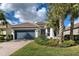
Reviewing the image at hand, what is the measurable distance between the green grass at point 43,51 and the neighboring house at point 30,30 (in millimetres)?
499

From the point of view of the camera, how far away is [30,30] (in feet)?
53.3

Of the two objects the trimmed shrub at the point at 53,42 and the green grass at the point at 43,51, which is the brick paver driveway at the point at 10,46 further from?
Result: the trimmed shrub at the point at 53,42

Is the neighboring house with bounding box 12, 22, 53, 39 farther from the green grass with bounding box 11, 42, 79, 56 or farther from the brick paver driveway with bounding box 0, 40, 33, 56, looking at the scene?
the green grass with bounding box 11, 42, 79, 56

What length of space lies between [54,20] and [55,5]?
718mm

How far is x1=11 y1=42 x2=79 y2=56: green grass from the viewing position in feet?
51.1

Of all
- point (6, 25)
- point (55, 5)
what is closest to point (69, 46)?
point (55, 5)

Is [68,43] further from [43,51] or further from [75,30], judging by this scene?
[43,51]

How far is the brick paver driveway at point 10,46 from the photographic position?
1565 cm

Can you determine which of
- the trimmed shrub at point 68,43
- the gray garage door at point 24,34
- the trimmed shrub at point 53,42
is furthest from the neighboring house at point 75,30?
the gray garage door at point 24,34

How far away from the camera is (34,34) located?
16.1m

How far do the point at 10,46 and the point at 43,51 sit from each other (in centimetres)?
151

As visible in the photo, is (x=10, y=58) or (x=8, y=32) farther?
(x=8, y=32)

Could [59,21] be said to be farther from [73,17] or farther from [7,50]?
[7,50]

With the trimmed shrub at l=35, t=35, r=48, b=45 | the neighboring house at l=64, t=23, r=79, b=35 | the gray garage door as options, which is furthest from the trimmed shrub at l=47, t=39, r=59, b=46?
the gray garage door
